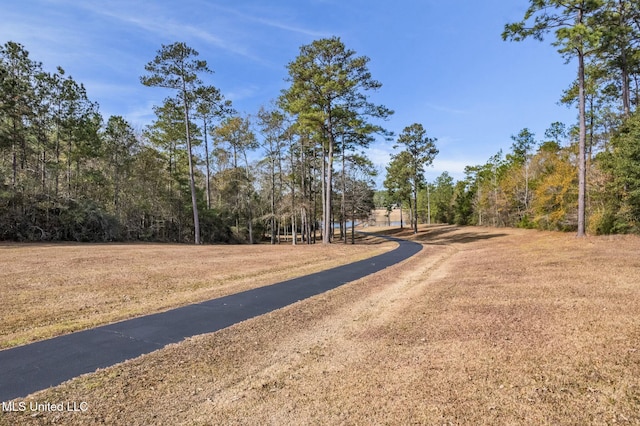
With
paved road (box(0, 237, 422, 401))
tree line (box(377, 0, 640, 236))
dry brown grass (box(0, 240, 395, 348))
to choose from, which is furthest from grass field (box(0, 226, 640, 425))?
tree line (box(377, 0, 640, 236))

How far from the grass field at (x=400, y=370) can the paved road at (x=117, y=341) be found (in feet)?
1.11

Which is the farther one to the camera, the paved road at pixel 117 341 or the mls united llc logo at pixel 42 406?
the paved road at pixel 117 341

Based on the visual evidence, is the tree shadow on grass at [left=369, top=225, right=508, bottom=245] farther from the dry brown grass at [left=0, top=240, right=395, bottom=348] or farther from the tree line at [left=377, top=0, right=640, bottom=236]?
the dry brown grass at [left=0, top=240, right=395, bottom=348]

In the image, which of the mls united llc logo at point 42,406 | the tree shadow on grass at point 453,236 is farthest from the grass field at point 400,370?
the tree shadow on grass at point 453,236

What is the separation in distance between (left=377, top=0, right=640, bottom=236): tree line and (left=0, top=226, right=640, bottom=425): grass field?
43.4ft

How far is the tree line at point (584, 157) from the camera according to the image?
1560cm

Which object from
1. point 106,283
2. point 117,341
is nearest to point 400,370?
point 117,341

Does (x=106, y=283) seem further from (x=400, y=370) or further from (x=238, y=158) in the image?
(x=238, y=158)

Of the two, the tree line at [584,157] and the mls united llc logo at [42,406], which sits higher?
the tree line at [584,157]

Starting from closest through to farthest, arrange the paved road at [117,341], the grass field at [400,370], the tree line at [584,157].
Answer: the grass field at [400,370], the paved road at [117,341], the tree line at [584,157]

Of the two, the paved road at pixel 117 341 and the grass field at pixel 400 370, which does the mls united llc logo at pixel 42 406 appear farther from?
the paved road at pixel 117 341

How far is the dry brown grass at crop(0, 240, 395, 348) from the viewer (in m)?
5.98

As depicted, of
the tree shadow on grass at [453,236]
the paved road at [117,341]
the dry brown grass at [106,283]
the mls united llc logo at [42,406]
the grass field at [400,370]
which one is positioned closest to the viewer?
the grass field at [400,370]

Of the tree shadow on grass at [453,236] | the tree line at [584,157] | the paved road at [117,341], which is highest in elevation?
the tree line at [584,157]
